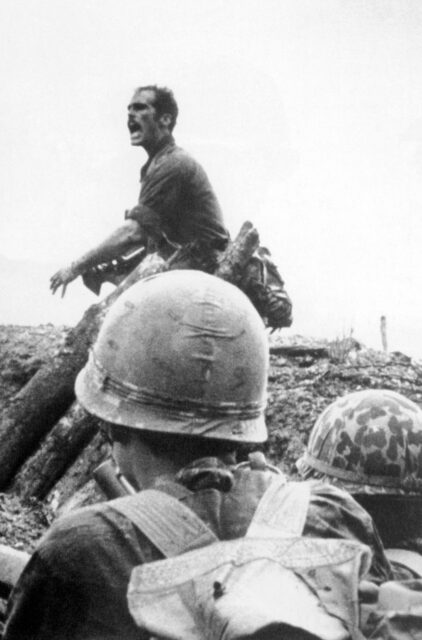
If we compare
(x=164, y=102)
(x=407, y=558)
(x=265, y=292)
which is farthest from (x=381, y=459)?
(x=164, y=102)

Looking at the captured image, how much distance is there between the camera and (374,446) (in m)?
3.32

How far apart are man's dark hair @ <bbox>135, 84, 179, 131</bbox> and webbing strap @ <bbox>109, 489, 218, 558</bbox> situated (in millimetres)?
5472

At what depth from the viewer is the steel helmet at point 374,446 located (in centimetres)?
329

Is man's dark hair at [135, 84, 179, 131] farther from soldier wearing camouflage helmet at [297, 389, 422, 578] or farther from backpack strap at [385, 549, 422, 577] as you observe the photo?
backpack strap at [385, 549, 422, 577]

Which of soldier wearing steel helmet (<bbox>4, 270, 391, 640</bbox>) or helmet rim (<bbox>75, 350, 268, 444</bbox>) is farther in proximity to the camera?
helmet rim (<bbox>75, 350, 268, 444</bbox>)

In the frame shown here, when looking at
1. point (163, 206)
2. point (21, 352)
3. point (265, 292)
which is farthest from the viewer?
point (21, 352)

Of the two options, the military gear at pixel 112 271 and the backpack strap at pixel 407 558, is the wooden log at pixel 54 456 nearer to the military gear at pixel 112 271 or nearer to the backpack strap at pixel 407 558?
the military gear at pixel 112 271

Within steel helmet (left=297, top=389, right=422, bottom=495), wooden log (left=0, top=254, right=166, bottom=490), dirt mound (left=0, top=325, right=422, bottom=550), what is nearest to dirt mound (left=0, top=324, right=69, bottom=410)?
dirt mound (left=0, top=325, right=422, bottom=550)

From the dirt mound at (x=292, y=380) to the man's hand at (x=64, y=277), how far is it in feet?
1.87

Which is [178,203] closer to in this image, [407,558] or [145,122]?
[145,122]

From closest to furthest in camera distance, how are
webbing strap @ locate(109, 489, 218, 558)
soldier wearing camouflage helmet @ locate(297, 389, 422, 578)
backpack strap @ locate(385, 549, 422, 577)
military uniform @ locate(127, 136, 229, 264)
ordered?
1. webbing strap @ locate(109, 489, 218, 558)
2. backpack strap @ locate(385, 549, 422, 577)
3. soldier wearing camouflage helmet @ locate(297, 389, 422, 578)
4. military uniform @ locate(127, 136, 229, 264)

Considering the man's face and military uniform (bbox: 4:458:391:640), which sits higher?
the man's face

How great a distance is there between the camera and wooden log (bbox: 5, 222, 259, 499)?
7082 millimetres

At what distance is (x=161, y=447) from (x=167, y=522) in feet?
1.36
